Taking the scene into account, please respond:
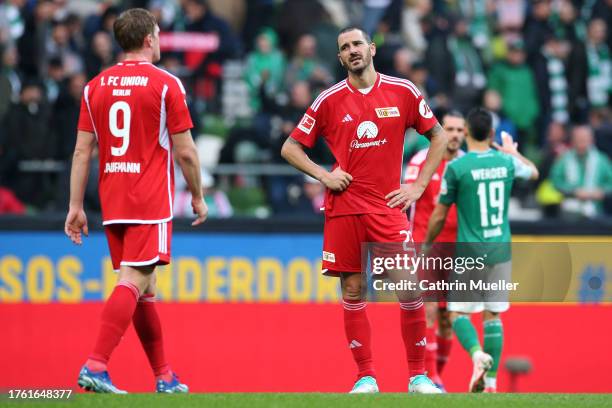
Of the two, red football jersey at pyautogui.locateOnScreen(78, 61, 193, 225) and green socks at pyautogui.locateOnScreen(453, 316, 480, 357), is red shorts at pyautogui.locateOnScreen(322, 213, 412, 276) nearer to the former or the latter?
red football jersey at pyautogui.locateOnScreen(78, 61, 193, 225)

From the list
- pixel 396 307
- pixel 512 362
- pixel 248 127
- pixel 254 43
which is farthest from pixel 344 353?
pixel 254 43

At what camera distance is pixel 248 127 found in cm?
1534

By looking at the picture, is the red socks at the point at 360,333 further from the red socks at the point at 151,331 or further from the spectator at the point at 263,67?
the spectator at the point at 263,67

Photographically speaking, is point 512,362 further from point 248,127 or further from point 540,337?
point 248,127

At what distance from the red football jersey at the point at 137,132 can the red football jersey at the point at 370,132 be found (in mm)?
1068

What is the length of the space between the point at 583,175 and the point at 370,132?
6.67 metres

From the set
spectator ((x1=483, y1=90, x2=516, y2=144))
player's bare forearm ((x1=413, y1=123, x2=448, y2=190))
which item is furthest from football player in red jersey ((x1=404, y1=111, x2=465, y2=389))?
spectator ((x1=483, y1=90, x2=516, y2=144))

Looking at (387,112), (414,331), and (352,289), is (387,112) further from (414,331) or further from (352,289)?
(414,331)

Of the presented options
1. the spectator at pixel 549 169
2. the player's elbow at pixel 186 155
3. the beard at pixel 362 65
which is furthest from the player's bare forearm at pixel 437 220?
the spectator at pixel 549 169

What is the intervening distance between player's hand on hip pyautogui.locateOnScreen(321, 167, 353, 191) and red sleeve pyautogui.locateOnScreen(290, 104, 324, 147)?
302 mm

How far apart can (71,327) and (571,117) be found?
757cm

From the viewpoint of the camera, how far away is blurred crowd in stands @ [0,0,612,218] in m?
14.7

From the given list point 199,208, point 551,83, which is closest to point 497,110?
point 551,83

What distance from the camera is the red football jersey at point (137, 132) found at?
321 inches
